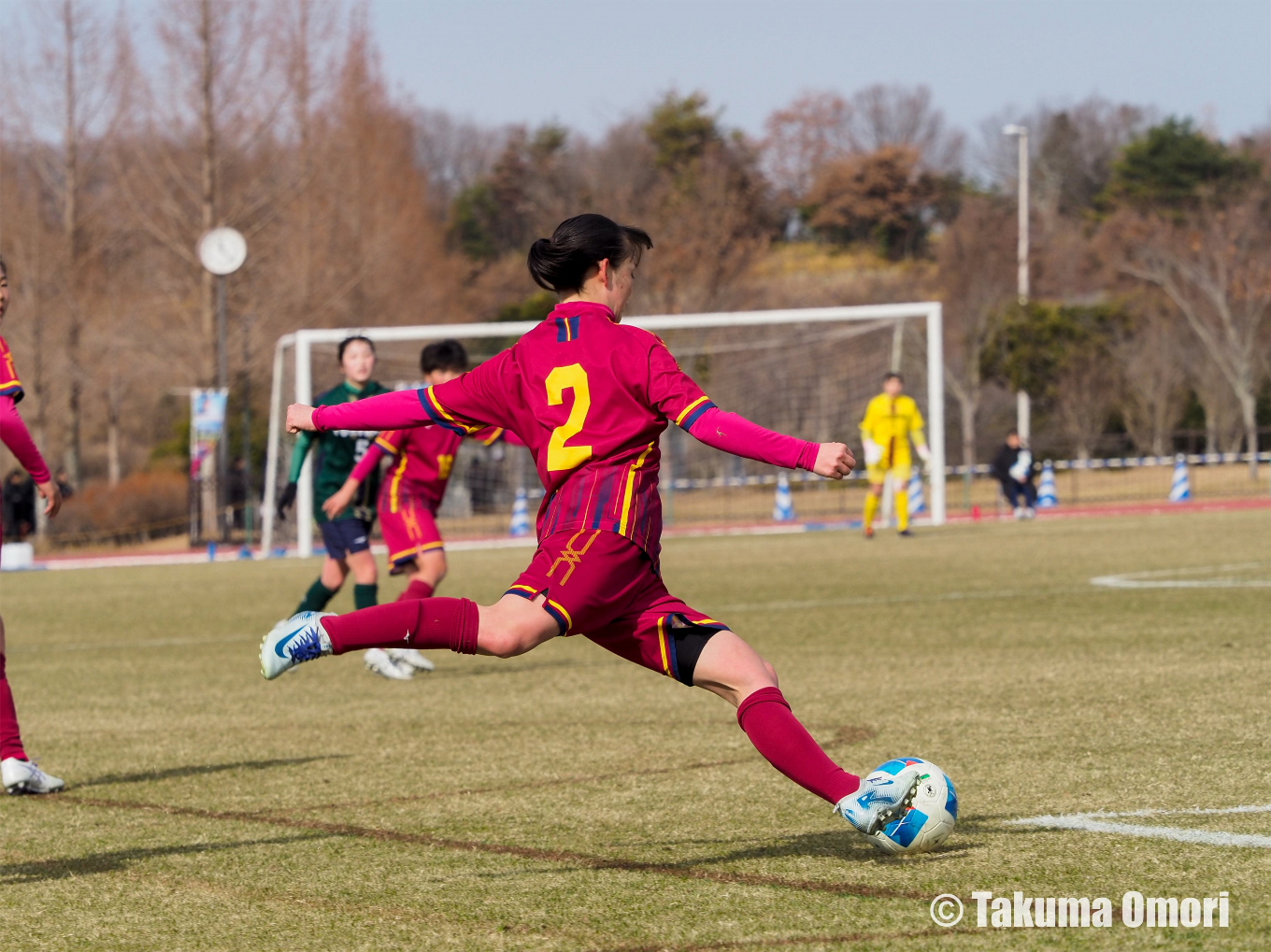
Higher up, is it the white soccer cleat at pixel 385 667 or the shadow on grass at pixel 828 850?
the shadow on grass at pixel 828 850

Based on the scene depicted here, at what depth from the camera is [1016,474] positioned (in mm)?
29234

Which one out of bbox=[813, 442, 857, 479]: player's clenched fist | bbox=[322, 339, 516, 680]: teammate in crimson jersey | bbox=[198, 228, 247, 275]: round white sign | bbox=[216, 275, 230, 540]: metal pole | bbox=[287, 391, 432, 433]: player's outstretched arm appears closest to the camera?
bbox=[813, 442, 857, 479]: player's clenched fist

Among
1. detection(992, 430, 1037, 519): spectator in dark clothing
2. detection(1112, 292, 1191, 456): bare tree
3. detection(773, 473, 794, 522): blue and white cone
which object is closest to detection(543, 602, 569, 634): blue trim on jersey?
detection(773, 473, 794, 522): blue and white cone

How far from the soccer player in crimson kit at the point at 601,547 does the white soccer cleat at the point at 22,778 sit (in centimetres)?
A: 223

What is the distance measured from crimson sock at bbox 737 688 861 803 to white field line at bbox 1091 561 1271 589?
30.9 feet

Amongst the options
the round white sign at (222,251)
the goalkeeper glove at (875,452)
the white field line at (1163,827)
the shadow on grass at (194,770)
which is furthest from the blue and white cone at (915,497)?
the white field line at (1163,827)

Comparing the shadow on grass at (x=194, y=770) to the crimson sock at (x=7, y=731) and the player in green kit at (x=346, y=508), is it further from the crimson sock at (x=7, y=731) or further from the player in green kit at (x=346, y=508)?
the player in green kit at (x=346, y=508)

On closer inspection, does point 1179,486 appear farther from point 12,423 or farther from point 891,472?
point 12,423

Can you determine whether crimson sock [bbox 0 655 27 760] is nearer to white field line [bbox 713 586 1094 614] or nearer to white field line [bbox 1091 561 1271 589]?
white field line [bbox 713 586 1094 614]

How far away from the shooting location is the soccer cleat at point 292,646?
4.14 metres

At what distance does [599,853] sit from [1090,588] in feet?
31.0

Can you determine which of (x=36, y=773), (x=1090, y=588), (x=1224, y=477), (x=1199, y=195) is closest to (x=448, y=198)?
(x=1199, y=195)

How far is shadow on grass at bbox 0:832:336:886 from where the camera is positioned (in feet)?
14.9

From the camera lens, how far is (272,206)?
1523 inches
